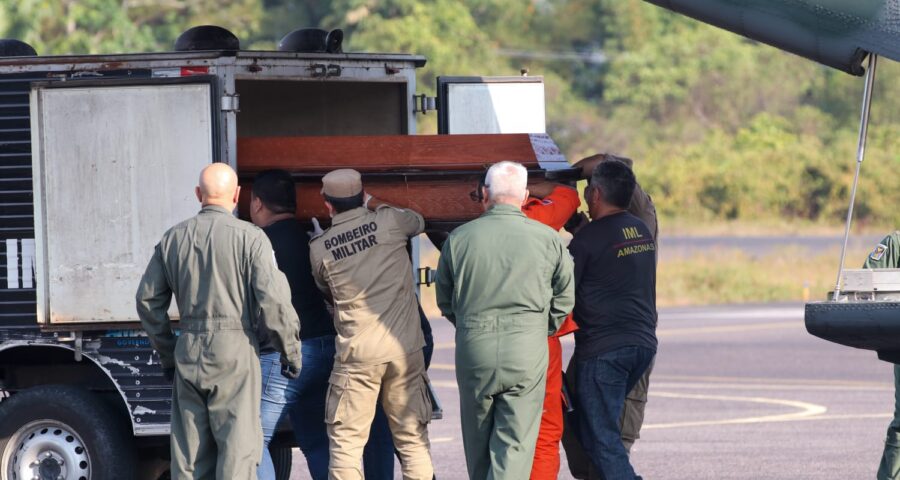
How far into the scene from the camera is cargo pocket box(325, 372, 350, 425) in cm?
730

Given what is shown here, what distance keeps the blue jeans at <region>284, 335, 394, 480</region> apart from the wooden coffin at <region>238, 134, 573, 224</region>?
0.84m

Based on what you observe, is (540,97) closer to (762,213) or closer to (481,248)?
(481,248)

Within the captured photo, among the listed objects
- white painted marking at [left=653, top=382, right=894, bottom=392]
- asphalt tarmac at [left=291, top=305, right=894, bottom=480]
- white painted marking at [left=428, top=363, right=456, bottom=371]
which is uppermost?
white painted marking at [left=428, top=363, right=456, bottom=371]

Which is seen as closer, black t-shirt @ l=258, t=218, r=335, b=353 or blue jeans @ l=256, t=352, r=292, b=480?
blue jeans @ l=256, t=352, r=292, b=480

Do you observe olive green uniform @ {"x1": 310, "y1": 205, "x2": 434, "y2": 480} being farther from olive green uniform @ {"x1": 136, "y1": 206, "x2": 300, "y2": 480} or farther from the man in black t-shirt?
the man in black t-shirt

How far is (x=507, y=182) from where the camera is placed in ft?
23.4

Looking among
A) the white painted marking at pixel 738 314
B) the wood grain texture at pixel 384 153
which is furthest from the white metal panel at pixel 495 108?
the white painted marking at pixel 738 314

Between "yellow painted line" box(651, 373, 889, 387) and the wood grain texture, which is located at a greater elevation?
the wood grain texture

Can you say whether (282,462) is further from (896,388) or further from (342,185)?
(896,388)

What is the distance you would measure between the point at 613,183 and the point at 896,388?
5.93 ft

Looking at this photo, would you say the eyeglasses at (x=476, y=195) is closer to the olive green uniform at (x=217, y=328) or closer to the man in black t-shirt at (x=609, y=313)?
the man in black t-shirt at (x=609, y=313)

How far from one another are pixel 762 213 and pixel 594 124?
8198mm

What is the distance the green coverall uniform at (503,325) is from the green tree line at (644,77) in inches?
1227

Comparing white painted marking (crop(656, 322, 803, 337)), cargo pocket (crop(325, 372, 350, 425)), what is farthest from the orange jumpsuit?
white painted marking (crop(656, 322, 803, 337))
